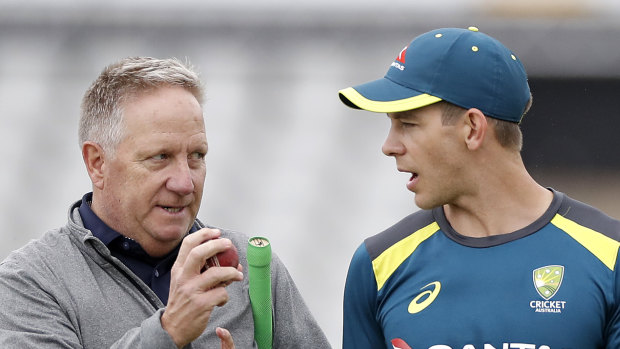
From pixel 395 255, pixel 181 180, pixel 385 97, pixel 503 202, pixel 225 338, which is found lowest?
pixel 225 338

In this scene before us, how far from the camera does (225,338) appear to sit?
6.63ft

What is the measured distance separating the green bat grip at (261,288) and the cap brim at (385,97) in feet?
1.18

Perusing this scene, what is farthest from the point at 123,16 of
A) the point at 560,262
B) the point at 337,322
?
the point at 560,262

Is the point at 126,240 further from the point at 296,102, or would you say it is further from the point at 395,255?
the point at 296,102

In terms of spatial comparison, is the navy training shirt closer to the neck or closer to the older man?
the older man

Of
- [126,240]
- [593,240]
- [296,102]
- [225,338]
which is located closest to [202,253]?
[225,338]

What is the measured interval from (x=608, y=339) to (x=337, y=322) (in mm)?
2008

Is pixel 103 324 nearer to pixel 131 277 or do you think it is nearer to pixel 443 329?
pixel 131 277

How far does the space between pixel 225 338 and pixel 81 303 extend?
306mm

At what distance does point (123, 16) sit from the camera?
4.14 metres

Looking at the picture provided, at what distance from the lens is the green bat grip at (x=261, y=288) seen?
2002mm

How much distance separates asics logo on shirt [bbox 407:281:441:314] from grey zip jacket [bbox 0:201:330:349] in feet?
1.23

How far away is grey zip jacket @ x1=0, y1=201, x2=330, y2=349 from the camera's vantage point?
196 cm

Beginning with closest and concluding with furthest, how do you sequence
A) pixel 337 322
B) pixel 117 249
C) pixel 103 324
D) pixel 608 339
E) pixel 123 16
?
pixel 608 339 < pixel 103 324 < pixel 117 249 < pixel 337 322 < pixel 123 16
